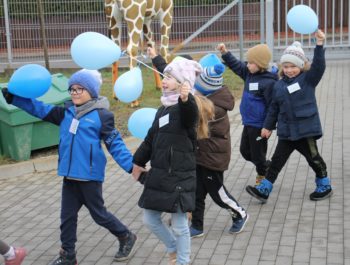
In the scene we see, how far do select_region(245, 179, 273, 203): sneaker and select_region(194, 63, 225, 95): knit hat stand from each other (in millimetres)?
1298

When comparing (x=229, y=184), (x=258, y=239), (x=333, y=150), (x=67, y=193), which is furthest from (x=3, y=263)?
(x=333, y=150)

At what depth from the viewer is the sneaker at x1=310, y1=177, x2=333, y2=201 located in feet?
19.9

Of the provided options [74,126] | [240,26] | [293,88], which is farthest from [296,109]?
[240,26]

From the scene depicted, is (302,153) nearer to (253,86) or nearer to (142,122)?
(253,86)

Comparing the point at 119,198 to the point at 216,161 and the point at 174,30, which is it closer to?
the point at 216,161

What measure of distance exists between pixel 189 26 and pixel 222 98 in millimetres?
9484

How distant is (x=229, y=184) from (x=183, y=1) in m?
8.49

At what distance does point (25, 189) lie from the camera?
23.0 ft

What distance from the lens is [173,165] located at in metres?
4.39

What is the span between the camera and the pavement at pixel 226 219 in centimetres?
496

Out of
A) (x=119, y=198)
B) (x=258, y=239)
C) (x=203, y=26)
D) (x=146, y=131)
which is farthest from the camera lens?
(x=203, y=26)

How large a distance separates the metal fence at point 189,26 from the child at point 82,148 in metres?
9.06

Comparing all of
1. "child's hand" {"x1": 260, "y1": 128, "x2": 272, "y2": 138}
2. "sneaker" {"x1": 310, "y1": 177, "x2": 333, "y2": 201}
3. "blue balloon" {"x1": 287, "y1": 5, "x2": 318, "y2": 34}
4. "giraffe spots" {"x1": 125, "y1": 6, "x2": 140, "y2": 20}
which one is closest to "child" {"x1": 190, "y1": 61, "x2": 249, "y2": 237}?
"child's hand" {"x1": 260, "y1": 128, "x2": 272, "y2": 138}

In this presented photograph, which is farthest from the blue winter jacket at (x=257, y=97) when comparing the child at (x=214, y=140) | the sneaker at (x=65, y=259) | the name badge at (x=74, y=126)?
the sneaker at (x=65, y=259)
